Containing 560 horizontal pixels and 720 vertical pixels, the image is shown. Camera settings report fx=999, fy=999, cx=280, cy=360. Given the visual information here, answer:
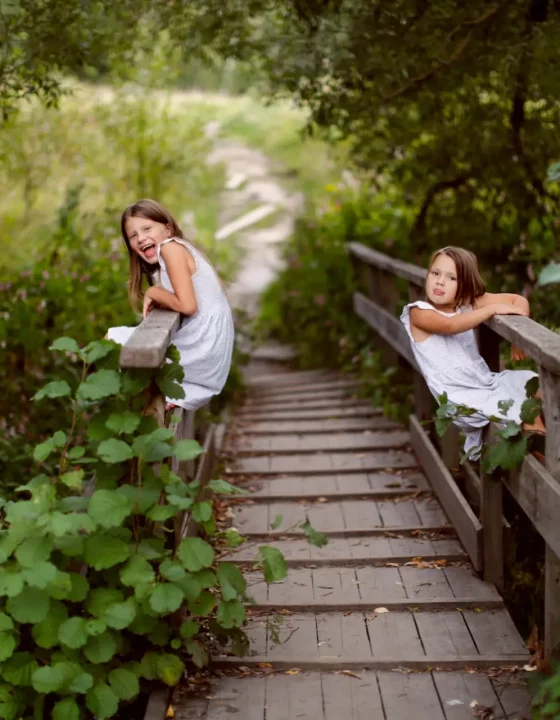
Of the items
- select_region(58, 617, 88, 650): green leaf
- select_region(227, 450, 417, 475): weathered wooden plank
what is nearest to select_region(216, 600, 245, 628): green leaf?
select_region(58, 617, 88, 650): green leaf

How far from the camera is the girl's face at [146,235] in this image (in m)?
4.61

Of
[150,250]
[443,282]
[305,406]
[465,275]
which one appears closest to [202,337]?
[150,250]

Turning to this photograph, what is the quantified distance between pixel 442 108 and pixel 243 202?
1508 centimetres

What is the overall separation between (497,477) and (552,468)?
2.88ft

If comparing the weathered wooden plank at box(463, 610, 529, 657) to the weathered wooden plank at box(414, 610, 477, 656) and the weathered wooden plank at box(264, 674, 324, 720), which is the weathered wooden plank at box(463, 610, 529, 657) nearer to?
the weathered wooden plank at box(414, 610, 477, 656)

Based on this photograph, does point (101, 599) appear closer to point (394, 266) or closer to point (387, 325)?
point (394, 266)

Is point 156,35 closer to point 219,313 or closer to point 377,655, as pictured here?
point 219,313

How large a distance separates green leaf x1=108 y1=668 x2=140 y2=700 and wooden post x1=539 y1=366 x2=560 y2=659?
4.63ft

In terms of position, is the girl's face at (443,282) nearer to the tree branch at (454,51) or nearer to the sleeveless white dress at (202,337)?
the sleeveless white dress at (202,337)

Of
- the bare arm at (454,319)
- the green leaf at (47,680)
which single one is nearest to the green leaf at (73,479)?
the green leaf at (47,680)

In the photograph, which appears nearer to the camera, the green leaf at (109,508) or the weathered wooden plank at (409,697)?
the green leaf at (109,508)

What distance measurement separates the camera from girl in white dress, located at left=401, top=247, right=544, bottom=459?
169 inches

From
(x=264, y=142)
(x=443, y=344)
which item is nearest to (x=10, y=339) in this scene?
(x=443, y=344)

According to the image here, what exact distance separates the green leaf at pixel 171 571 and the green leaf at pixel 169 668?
1.18ft
